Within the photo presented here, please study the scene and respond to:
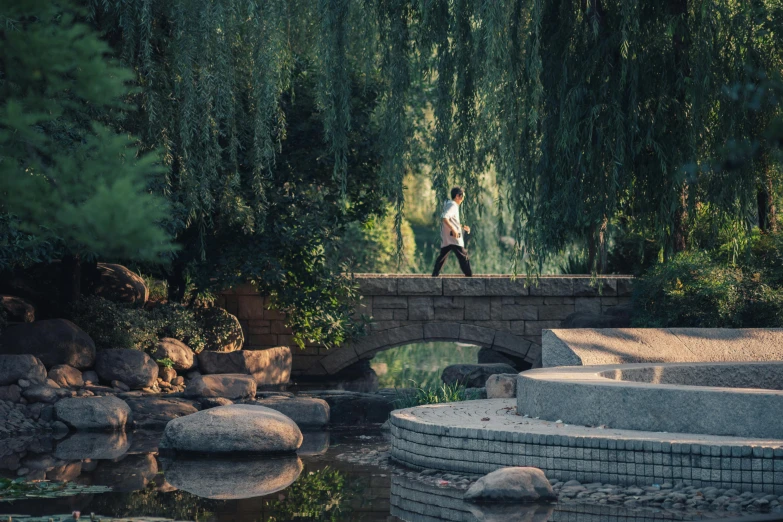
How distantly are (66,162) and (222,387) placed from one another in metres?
9.14

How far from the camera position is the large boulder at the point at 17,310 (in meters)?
14.2

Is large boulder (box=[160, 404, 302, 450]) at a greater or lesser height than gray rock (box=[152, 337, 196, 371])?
lesser

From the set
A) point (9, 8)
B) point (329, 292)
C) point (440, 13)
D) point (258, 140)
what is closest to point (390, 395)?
point (329, 292)

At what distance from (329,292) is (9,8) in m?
11.3

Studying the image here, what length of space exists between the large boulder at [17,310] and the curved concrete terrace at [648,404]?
26.2 ft

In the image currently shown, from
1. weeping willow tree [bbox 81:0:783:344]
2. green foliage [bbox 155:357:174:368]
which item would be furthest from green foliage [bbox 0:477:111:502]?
green foliage [bbox 155:357:174:368]

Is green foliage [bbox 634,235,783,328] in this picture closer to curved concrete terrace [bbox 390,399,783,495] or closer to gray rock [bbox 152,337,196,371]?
curved concrete terrace [bbox 390,399,783,495]

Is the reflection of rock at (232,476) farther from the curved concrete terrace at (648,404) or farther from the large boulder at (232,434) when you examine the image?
the curved concrete terrace at (648,404)

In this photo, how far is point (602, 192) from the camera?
10719mm

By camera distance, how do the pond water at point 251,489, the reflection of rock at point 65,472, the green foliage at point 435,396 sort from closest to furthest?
1. the pond water at point 251,489
2. the reflection of rock at point 65,472
3. the green foliage at point 435,396

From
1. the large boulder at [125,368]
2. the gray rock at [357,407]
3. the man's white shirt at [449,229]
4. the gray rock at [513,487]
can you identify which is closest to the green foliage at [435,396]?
the gray rock at [357,407]

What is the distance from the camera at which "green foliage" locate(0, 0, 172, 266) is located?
4035 millimetres

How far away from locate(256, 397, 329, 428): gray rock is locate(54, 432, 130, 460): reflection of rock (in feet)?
5.68

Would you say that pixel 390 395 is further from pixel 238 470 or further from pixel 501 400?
pixel 238 470
